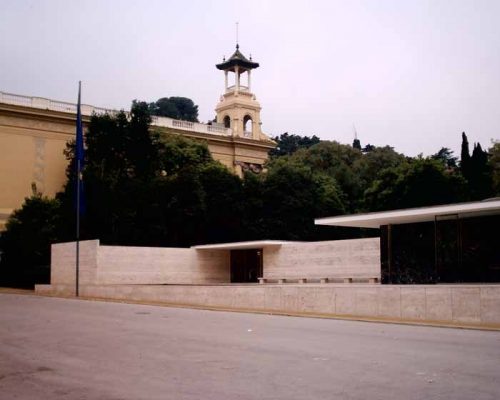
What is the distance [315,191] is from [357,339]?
3744cm

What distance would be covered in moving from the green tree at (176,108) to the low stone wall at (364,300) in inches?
3145

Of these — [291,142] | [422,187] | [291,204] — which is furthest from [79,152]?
[291,142]

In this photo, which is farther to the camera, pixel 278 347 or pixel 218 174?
pixel 218 174

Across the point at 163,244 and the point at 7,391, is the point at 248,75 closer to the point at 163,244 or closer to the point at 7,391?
the point at 163,244

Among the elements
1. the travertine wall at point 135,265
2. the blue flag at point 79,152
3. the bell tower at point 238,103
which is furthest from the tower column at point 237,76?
the blue flag at point 79,152

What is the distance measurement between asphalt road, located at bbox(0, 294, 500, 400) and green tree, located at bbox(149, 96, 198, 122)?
301 ft

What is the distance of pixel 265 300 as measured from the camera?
2477 centimetres

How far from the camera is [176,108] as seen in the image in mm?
111375

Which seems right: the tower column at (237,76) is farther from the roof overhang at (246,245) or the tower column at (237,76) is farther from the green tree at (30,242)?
the roof overhang at (246,245)

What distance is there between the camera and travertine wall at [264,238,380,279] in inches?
Result: 1371

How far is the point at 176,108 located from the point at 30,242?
6970 cm

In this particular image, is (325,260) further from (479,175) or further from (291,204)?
(479,175)

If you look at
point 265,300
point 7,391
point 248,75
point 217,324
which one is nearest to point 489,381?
point 7,391

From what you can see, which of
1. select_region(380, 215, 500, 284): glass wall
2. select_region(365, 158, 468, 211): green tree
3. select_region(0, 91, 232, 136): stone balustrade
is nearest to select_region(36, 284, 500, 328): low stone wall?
select_region(380, 215, 500, 284): glass wall
